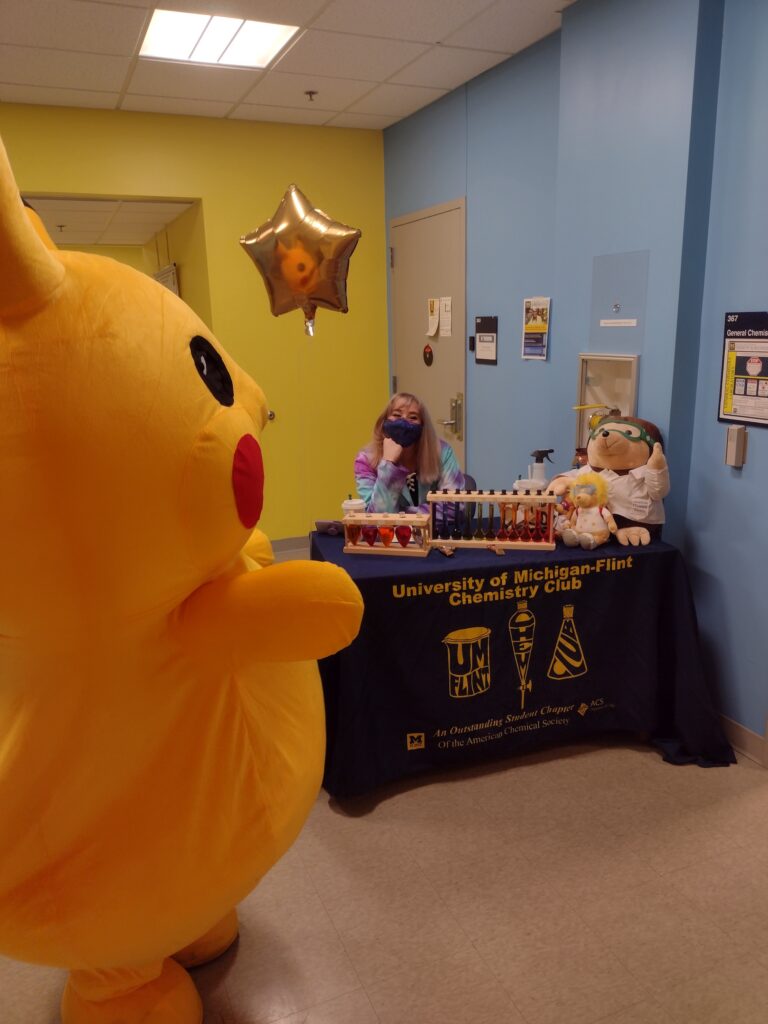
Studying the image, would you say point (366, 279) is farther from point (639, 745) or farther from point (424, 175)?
point (639, 745)

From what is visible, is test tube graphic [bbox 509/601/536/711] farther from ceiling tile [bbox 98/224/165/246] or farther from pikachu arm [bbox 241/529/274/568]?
ceiling tile [bbox 98/224/165/246]

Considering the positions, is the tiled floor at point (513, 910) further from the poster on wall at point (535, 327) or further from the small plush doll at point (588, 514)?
the poster on wall at point (535, 327)

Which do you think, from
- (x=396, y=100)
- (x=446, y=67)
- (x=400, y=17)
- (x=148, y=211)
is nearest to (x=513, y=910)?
(x=400, y=17)

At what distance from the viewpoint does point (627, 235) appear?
9.21 ft

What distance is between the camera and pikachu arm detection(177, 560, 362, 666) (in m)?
1.15

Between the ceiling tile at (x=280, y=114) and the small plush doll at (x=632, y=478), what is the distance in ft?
9.20

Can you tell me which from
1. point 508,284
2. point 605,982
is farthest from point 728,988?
point 508,284

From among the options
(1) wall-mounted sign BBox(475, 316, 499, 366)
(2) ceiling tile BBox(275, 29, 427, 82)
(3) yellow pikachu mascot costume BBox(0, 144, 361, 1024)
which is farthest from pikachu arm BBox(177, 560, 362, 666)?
(1) wall-mounted sign BBox(475, 316, 499, 366)

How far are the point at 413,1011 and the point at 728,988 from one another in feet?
2.38

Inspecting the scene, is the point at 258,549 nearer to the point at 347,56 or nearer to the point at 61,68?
the point at 347,56

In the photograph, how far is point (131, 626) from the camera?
1137 millimetres

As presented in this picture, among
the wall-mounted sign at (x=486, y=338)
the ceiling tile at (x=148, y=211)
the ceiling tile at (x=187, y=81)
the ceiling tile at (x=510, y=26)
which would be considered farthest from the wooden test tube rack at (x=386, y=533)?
the ceiling tile at (x=148, y=211)

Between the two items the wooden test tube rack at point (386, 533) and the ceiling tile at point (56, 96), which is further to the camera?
the ceiling tile at point (56, 96)

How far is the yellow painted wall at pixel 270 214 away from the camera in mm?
4172
